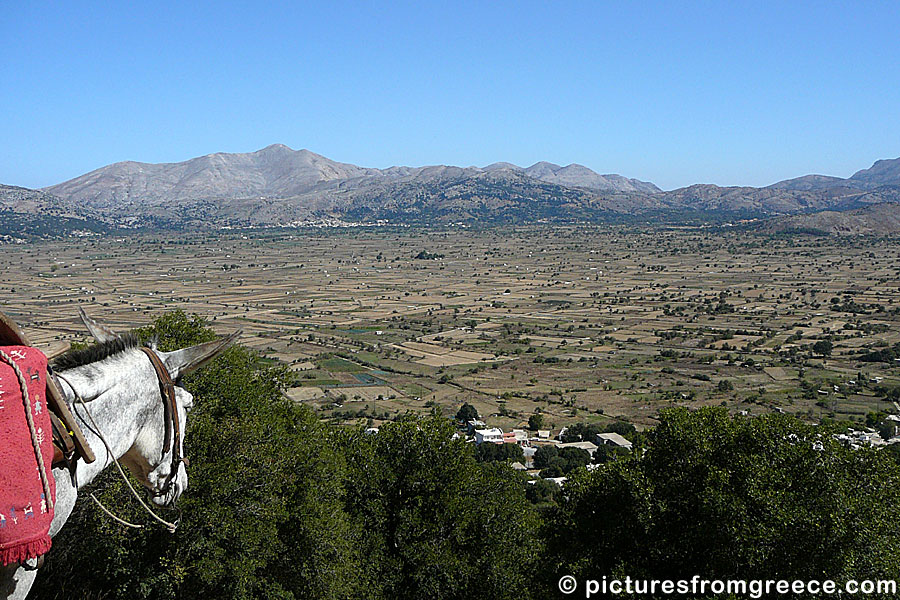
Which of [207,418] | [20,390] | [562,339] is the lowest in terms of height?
[562,339]

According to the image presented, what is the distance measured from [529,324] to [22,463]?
87026 mm

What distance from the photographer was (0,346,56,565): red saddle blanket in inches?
133

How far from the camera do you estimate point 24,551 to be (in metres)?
3.45

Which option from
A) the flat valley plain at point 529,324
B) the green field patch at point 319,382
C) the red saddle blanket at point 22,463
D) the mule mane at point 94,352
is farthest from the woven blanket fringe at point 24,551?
the green field patch at point 319,382

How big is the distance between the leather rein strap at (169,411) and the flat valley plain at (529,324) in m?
0.61

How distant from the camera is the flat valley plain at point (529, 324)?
53.6 metres

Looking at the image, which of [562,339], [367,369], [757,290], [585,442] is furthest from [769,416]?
[757,290]

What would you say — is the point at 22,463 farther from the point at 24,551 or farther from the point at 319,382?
the point at 319,382

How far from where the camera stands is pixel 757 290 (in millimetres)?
118000

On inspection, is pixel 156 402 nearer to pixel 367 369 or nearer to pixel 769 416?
pixel 769 416

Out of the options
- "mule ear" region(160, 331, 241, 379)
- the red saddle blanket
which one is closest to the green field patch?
"mule ear" region(160, 331, 241, 379)

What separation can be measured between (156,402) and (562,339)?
77.4m

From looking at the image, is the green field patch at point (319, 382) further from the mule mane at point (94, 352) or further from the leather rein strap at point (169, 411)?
the mule mane at point (94, 352)

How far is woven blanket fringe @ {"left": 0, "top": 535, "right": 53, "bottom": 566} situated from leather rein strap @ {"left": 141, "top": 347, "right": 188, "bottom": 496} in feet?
3.50
